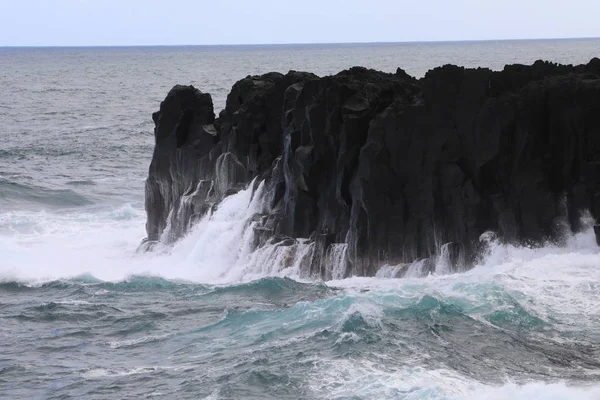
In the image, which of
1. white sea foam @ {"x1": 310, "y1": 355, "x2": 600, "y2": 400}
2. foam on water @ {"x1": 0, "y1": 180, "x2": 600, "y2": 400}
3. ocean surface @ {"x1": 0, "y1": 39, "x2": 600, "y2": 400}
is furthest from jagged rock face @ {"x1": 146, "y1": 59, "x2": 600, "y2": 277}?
white sea foam @ {"x1": 310, "y1": 355, "x2": 600, "y2": 400}

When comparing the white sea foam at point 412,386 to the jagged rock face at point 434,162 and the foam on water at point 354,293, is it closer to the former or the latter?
the foam on water at point 354,293

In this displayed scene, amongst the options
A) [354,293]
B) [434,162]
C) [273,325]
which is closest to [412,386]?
[273,325]

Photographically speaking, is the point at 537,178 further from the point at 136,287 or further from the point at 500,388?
the point at 136,287

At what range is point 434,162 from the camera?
24047 millimetres

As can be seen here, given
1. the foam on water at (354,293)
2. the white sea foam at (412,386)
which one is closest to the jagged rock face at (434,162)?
the foam on water at (354,293)

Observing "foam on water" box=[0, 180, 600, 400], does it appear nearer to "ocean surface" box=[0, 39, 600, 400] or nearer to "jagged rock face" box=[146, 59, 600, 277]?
"ocean surface" box=[0, 39, 600, 400]

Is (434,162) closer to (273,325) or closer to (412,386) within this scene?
(273,325)

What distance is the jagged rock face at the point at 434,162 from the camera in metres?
23.0

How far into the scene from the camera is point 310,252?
26.0 metres

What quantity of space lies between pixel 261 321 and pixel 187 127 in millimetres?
12275

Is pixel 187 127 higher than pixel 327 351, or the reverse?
pixel 187 127

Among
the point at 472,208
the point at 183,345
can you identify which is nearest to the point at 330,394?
the point at 183,345

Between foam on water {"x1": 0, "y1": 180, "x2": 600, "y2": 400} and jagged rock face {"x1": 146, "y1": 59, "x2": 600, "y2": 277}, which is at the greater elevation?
jagged rock face {"x1": 146, "y1": 59, "x2": 600, "y2": 277}

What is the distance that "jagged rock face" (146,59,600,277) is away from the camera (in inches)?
907
